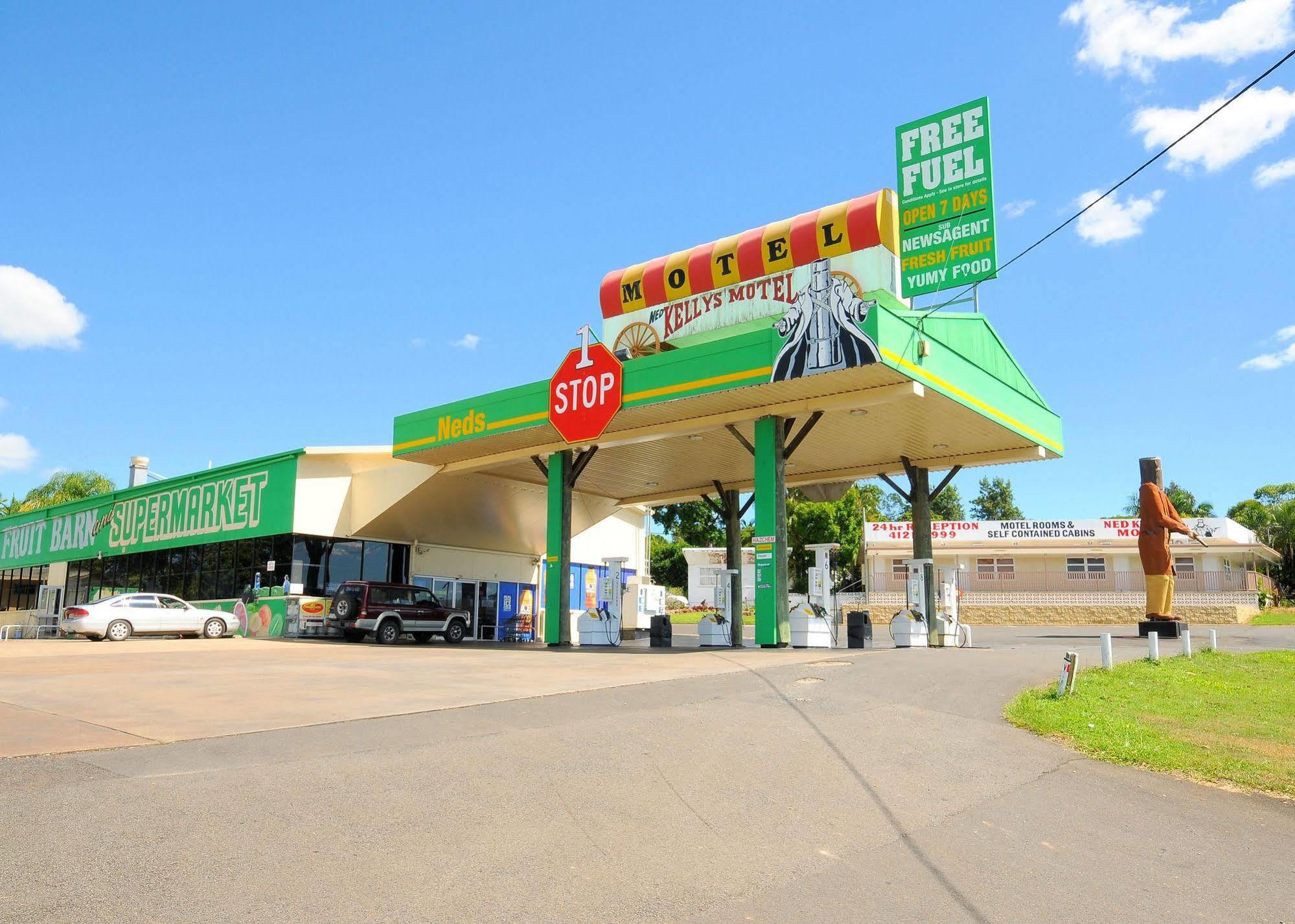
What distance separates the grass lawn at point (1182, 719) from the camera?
28.5 ft

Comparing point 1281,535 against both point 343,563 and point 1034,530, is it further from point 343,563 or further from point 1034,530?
point 343,563

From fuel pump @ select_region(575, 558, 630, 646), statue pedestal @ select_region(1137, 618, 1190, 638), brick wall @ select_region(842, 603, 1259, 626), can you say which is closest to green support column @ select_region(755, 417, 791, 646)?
fuel pump @ select_region(575, 558, 630, 646)

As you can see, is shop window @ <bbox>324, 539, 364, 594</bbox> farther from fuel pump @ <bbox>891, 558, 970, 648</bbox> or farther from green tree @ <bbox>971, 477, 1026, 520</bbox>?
green tree @ <bbox>971, 477, 1026, 520</bbox>

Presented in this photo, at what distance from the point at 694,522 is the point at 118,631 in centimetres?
4374

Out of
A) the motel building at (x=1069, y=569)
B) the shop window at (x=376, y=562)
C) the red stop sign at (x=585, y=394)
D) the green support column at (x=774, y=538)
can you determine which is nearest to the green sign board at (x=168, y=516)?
the shop window at (x=376, y=562)

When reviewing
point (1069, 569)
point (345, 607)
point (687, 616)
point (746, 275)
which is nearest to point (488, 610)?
point (345, 607)

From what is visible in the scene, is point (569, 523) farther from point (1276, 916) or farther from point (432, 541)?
point (1276, 916)

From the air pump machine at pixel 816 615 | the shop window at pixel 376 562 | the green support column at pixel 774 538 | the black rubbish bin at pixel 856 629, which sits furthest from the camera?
the shop window at pixel 376 562

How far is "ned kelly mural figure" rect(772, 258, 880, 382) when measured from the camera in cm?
1762

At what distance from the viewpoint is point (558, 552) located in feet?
84.7

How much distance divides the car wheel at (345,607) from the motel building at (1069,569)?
82.8 ft

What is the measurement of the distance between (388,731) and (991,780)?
5591 millimetres

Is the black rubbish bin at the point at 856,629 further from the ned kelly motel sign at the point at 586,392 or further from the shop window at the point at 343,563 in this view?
the shop window at the point at 343,563

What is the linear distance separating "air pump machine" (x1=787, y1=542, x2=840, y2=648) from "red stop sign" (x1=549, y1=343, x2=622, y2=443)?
6.14 meters
